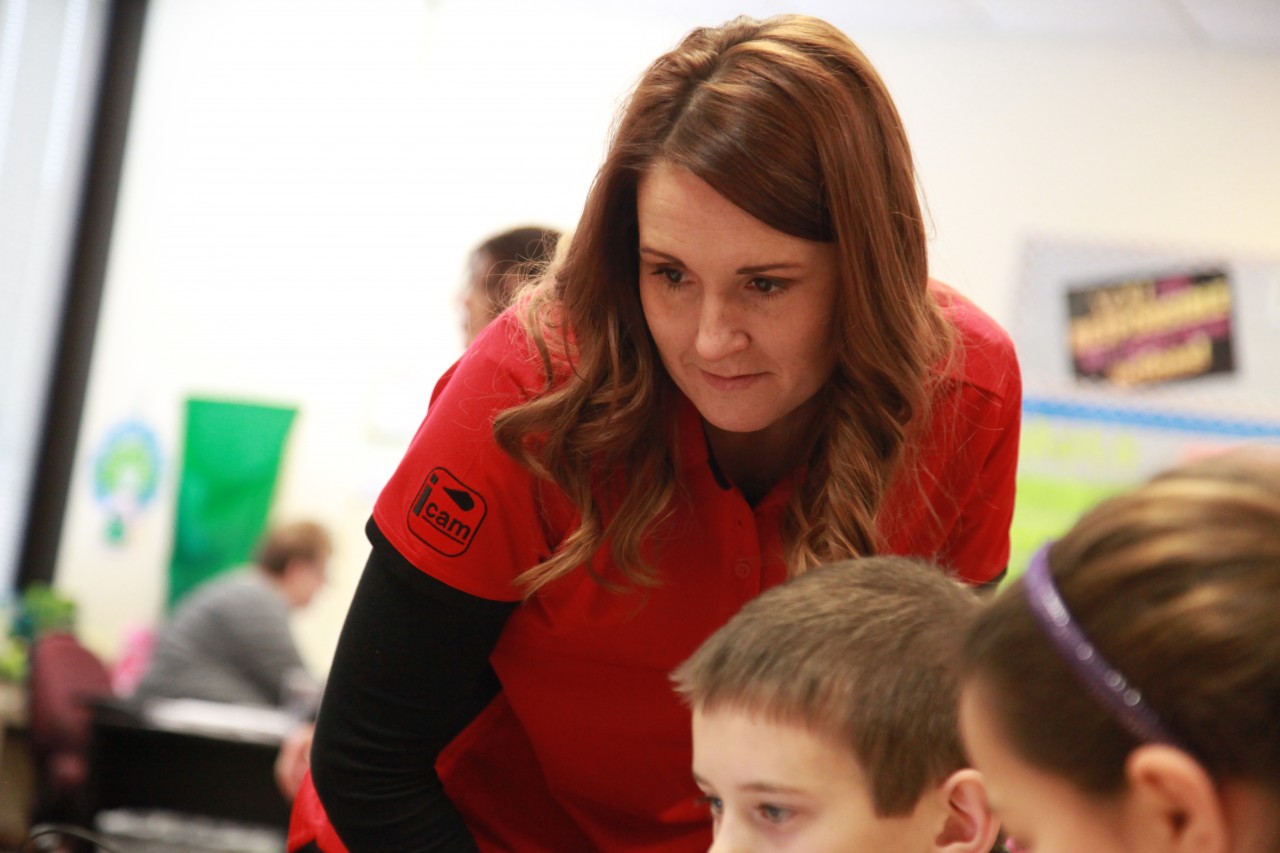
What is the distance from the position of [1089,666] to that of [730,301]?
0.56 meters

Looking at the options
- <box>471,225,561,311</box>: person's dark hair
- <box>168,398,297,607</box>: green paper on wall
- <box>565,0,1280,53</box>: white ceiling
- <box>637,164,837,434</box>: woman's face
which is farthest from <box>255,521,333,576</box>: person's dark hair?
<box>637,164,837,434</box>: woman's face

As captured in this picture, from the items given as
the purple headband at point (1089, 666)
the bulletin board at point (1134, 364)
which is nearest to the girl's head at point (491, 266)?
the purple headband at point (1089, 666)

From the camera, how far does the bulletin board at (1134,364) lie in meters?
4.66

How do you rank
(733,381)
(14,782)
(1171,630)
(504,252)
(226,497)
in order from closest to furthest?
(1171,630), (733,381), (504,252), (14,782), (226,497)

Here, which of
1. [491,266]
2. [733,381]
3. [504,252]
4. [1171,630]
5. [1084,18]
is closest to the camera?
[1171,630]

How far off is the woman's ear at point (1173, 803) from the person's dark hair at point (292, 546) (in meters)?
4.33

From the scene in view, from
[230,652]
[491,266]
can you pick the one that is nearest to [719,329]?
[491,266]

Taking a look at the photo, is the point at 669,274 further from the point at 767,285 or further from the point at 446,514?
the point at 446,514

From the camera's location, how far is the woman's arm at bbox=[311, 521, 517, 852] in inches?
49.8

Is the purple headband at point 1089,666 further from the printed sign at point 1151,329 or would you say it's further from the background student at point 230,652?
the printed sign at point 1151,329

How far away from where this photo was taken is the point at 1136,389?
15.5ft

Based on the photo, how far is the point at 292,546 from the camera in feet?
15.6

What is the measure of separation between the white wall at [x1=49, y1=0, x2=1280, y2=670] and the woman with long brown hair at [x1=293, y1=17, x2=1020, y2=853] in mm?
3471

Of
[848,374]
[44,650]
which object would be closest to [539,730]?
[848,374]
